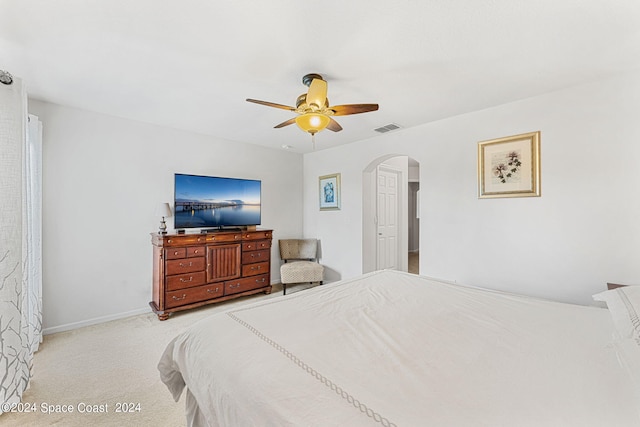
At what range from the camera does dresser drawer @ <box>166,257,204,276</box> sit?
11.0ft

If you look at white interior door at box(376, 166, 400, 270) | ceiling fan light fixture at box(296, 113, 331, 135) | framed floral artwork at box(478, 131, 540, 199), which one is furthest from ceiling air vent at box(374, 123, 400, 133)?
ceiling fan light fixture at box(296, 113, 331, 135)

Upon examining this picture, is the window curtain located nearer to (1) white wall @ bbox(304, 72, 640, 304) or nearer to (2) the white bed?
(2) the white bed

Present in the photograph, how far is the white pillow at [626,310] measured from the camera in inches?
46.8

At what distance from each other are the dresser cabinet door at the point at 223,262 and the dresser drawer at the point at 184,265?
12 centimetres

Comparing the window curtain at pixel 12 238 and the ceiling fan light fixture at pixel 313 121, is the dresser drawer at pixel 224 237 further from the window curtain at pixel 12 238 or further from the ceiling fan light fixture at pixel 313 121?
the ceiling fan light fixture at pixel 313 121

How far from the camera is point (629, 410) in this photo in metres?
0.80

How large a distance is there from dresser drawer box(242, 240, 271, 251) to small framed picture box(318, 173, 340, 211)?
1234mm

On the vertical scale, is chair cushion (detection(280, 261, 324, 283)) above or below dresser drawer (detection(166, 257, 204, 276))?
below

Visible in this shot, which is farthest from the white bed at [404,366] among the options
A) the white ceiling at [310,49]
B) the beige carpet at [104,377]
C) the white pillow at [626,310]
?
the white ceiling at [310,49]

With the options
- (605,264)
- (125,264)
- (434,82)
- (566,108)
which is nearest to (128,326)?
(125,264)

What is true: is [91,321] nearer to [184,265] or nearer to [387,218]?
[184,265]

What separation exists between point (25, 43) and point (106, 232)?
6.87 feet

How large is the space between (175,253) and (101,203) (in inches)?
41.1

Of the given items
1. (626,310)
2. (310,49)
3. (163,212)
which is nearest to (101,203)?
(163,212)
